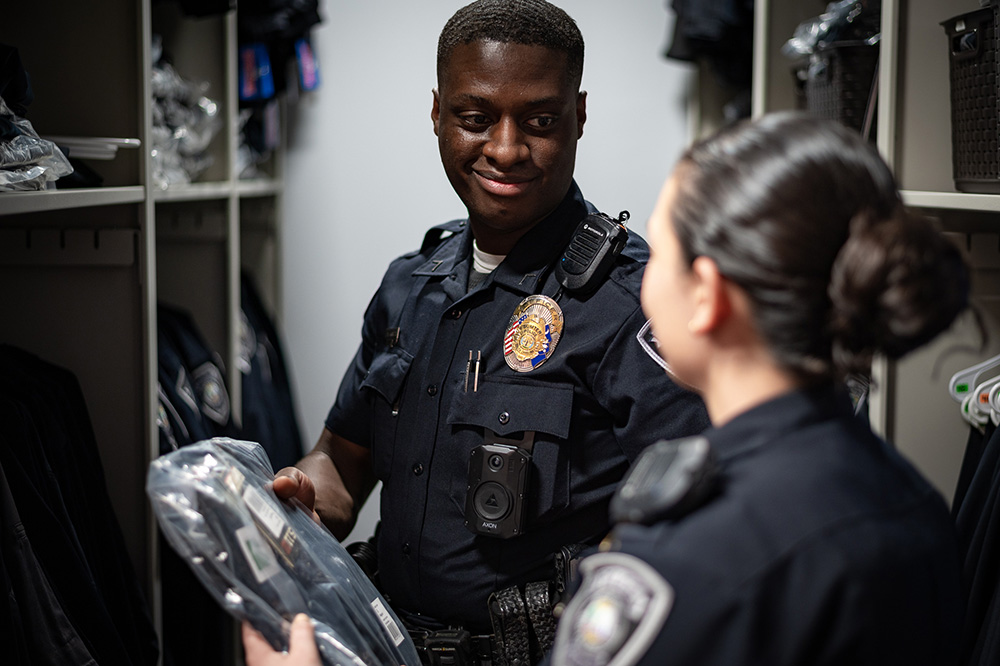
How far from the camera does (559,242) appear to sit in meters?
1.35

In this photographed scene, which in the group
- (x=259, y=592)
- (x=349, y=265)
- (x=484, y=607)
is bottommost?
(x=484, y=607)

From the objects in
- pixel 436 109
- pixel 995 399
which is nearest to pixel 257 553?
pixel 436 109

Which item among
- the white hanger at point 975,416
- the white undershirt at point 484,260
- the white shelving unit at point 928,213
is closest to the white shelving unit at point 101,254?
the white undershirt at point 484,260

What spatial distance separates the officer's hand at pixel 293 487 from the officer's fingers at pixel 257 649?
0.19 m

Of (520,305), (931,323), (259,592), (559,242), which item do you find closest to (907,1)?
(559,242)

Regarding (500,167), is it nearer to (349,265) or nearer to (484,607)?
(484,607)

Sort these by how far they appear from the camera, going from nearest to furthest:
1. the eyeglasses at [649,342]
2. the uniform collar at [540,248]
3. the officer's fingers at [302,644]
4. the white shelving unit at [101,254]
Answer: the officer's fingers at [302,644] → the eyeglasses at [649,342] → the uniform collar at [540,248] → the white shelving unit at [101,254]

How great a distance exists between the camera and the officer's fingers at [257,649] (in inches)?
35.3

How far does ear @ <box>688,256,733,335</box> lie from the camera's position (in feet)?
2.30

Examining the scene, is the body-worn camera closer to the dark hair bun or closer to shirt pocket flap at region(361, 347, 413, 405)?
shirt pocket flap at region(361, 347, 413, 405)

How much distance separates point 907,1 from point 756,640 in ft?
4.06

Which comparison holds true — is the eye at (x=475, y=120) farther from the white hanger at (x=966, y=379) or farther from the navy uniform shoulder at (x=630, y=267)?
the white hanger at (x=966, y=379)

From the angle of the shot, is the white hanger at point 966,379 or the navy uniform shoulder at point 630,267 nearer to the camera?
the navy uniform shoulder at point 630,267

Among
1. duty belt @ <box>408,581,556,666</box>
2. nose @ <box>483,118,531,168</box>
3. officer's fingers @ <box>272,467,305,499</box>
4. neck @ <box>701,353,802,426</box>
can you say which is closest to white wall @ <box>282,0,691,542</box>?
nose @ <box>483,118,531,168</box>
